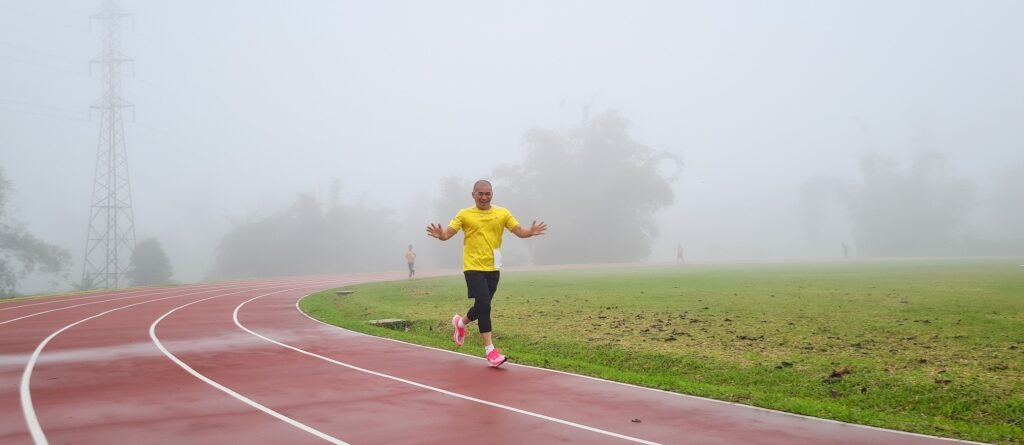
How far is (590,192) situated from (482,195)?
66.4m

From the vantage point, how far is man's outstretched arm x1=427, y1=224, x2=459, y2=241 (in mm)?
8164

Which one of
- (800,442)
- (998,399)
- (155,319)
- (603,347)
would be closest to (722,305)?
(603,347)

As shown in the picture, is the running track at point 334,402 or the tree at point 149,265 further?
the tree at point 149,265

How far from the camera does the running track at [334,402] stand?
17.0 ft

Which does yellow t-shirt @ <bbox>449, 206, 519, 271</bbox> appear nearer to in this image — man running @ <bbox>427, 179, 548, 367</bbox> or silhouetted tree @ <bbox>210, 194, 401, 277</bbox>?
man running @ <bbox>427, 179, 548, 367</bbox>

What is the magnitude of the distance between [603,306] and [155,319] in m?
9.85

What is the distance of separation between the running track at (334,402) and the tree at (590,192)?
203 ft

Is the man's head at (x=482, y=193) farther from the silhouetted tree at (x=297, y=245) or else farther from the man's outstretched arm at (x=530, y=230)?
the silhouetted tree at (x=297, y=245)

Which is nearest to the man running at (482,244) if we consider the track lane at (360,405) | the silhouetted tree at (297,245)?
the track lane at (360,405)

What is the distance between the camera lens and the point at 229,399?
21.5 ft

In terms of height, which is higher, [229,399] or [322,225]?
[322,225]

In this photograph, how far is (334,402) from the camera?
251 inches

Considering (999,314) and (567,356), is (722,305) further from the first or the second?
(567,356)

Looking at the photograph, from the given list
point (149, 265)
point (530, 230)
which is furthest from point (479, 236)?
point (149, 265)
